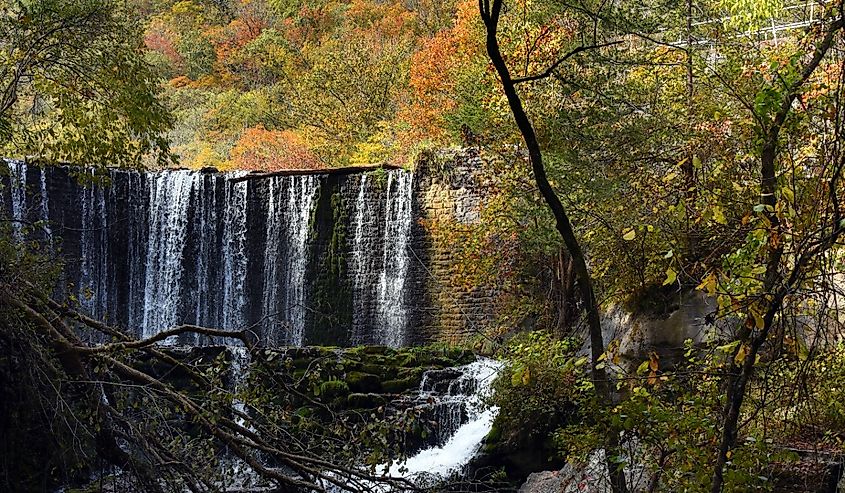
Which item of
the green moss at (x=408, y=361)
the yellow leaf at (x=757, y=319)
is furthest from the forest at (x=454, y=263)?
the green moss at (x=408, y=361)

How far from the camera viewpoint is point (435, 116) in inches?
814

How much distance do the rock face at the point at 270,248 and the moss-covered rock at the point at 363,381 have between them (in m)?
4.27

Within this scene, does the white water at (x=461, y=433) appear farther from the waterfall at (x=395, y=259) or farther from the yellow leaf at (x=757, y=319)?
the yellow leaf at (x=757, y=319)

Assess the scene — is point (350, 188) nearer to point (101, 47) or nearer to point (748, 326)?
point (101, 47)

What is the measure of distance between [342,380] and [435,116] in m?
11.2

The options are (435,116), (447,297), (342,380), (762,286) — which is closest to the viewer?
(762,286)

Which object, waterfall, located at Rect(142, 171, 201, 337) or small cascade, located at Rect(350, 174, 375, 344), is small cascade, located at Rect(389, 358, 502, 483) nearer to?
small cascade, located at Rect(350, 174, 375, 344)

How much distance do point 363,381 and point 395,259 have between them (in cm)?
518

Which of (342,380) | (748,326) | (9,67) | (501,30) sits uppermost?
(501,30)

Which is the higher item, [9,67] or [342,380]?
[9,67]

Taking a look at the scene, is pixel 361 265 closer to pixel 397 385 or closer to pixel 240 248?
pixel 240 248

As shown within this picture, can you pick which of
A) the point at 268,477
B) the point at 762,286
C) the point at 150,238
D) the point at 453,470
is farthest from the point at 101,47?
the point at 150,238

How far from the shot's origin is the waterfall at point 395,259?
15.5m

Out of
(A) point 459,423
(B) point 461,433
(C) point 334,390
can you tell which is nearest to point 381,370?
(C) point 334,390
